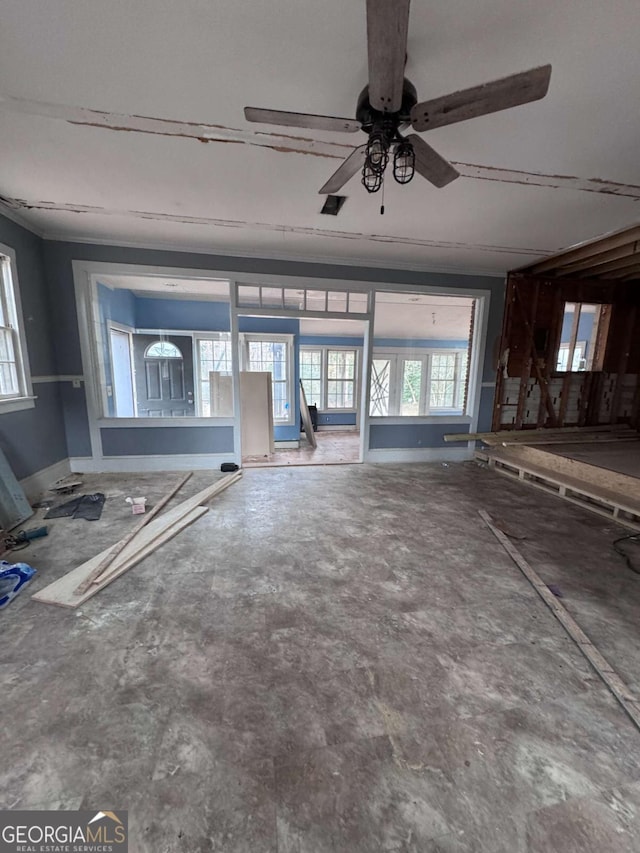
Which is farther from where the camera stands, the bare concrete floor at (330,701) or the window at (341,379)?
the window at (341,379)

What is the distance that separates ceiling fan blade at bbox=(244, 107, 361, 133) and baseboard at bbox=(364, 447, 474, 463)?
4107mm

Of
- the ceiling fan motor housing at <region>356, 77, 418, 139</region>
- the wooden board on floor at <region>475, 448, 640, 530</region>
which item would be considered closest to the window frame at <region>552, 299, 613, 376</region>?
the wooden board on floor at <region>475, 448, 640, 530</region>

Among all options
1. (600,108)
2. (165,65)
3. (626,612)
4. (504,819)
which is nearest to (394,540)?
(626,612)

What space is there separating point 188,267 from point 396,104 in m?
3.51

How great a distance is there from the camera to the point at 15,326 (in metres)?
3.57

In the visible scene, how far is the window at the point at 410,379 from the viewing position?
27.4 ft

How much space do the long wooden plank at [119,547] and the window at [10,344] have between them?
1740mm

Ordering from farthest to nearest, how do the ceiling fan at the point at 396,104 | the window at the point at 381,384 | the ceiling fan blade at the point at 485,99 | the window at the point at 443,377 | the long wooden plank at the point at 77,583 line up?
the window at the point at 381,384
the window at the point at 443,377
the long wooden plank at the point at 77,583
the ceiling fan blade at the point at 485,99
the ceiling fan at the point at 396,104

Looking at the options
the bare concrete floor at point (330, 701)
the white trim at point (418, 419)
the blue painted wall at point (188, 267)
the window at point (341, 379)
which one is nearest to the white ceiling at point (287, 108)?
the blue painted wall at point (188, 267)

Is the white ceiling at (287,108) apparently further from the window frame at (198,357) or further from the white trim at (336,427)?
the white trim at (336,427)

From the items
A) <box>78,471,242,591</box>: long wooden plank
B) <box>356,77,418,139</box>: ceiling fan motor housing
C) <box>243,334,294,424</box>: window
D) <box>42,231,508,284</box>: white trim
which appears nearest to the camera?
<box>356,77,418,139</box>: ceiling fan motor housing

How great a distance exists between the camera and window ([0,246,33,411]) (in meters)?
3.46

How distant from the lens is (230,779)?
121 centimetres

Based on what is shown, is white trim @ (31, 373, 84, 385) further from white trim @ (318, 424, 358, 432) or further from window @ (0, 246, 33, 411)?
white trim @ (318, 424, 358, 432)
